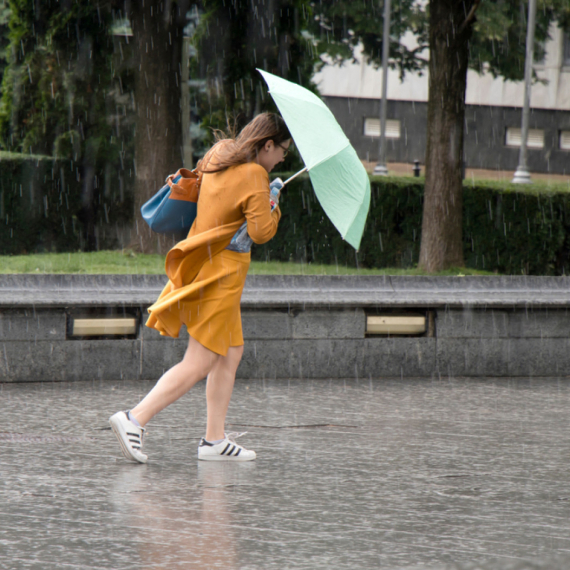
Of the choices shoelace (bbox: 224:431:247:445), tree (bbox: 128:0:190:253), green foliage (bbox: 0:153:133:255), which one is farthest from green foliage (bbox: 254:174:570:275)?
shoelace (bbox: 224:431:247:445)

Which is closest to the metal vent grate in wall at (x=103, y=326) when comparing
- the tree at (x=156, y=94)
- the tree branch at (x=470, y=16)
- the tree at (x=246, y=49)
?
the tree at (x=156, y=94)

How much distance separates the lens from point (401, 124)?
38.9 meters

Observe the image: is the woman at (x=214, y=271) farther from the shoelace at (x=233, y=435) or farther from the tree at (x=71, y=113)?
the tree at (x=71, y=113)

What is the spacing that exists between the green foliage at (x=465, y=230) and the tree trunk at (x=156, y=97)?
3.19m

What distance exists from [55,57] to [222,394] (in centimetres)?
1526

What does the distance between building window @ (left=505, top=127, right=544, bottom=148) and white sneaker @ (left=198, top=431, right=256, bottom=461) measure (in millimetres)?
34544

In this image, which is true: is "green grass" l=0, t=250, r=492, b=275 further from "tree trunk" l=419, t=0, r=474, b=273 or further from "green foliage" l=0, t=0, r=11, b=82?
"green foliage" l=0, t=0, r=11, b=82

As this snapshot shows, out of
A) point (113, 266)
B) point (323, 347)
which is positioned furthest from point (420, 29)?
point (323, 347)

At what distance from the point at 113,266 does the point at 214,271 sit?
847 cm

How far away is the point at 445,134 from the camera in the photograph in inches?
537

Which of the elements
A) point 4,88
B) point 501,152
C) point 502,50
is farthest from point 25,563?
point 501,152

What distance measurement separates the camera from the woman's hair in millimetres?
4934

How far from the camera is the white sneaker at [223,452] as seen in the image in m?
5.15

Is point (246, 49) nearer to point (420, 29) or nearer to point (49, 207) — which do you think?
point (49, 207)
